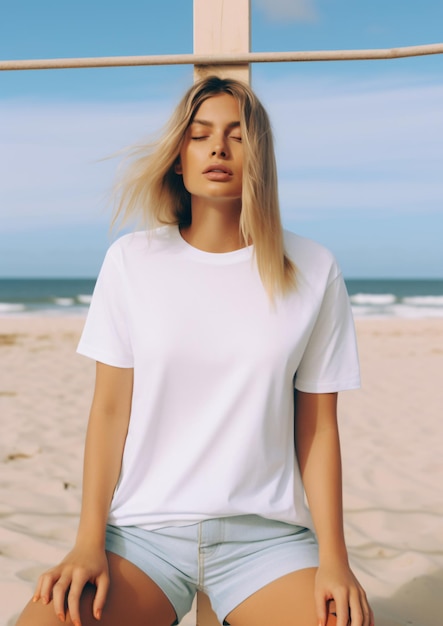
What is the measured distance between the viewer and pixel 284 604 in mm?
1233

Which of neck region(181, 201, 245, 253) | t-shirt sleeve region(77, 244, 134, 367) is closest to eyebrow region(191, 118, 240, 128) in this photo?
neck region(181, 201, 245, 253)

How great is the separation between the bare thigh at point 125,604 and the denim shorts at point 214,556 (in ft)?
0.05

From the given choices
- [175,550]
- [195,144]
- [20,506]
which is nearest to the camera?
[175,550]

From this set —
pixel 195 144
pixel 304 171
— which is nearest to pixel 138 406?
pixel 195 144

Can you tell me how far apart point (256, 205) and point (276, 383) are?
319mm

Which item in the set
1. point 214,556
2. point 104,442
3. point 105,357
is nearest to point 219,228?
point 105,357

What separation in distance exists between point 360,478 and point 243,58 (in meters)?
2.42

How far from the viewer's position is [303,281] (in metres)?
1.40

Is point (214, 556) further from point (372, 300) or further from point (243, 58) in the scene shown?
point (372, 300)

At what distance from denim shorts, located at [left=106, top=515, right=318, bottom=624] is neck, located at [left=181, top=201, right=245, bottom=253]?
1.63 feet

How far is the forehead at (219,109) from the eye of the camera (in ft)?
4.62

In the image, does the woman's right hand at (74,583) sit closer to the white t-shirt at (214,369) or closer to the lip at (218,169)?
the white t-shirt at (214,369)

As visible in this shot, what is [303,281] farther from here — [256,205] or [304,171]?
[304,171]

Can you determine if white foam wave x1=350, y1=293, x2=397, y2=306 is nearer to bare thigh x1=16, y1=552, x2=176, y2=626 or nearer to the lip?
the lip
